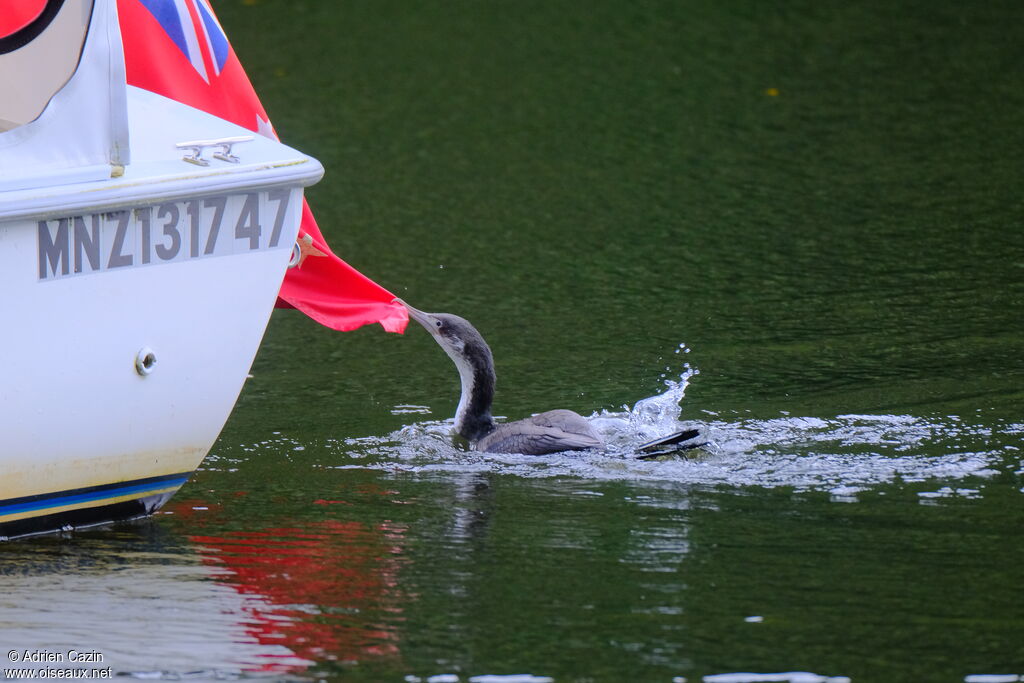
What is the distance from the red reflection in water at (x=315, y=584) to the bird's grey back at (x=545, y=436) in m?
1.14

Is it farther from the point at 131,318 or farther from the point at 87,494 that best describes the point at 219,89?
the point at 87,494

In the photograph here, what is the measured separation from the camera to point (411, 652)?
5055mm

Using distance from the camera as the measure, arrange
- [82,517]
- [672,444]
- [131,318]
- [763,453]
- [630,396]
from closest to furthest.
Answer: [131,318], [82,517], [672,444], [763,453], [630,396]

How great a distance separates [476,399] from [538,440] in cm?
53

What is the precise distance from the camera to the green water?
5.25 meters

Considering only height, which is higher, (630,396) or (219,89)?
(219,89)

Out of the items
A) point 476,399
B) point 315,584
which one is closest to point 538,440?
point 476,399

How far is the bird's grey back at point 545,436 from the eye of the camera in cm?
731

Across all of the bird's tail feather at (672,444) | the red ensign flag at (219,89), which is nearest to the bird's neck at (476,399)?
the red ensign flag at (219,89)

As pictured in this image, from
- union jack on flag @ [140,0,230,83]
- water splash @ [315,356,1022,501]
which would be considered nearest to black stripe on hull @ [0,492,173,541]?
water splash @ [315,356,1022,501]

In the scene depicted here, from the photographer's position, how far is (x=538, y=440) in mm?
7340

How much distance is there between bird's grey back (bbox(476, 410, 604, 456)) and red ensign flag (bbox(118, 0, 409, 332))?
0.72 metres

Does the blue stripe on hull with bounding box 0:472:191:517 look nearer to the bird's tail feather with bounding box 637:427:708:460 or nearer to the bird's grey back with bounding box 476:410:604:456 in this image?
the bird's grey back with bounding box 476:410:604:456

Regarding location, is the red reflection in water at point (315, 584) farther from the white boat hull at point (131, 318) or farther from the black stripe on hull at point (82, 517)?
the white boat hull at point (131, 318)
